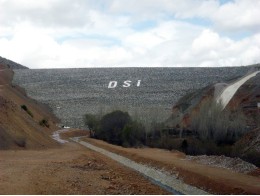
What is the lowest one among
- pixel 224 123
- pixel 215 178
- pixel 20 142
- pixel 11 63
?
pixel 215 178

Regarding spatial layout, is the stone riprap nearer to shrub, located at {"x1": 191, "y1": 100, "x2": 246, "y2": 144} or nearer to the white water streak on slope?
the white water streak on slope

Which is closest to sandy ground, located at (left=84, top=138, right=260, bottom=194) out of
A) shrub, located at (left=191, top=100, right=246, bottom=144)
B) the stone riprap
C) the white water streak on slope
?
shrub, located at (left=191, top=100, right=246, bottom=144)

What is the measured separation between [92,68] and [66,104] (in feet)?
140

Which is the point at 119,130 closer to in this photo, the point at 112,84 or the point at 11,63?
the point at 112,84

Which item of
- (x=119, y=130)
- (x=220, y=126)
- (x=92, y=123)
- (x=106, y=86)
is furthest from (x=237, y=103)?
(x=106, y=86)

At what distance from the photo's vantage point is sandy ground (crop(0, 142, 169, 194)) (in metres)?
21.5

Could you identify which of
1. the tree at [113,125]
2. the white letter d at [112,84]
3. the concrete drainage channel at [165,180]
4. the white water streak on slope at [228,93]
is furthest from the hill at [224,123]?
the white letter d at [112,84]

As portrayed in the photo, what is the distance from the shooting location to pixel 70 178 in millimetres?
25578

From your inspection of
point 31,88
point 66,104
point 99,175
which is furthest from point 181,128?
point 31,88

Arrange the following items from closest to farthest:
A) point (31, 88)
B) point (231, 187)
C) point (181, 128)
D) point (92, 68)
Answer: point (231, 187) < point (181, 128) < point (31, 88) < point (92, 68)

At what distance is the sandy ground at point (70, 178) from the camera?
70.5 ft

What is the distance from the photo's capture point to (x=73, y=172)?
28391 mm

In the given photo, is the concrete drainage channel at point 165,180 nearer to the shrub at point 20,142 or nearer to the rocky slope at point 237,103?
the shrub at point 20,142

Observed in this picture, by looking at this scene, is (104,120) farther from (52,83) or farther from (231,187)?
(52,83)
